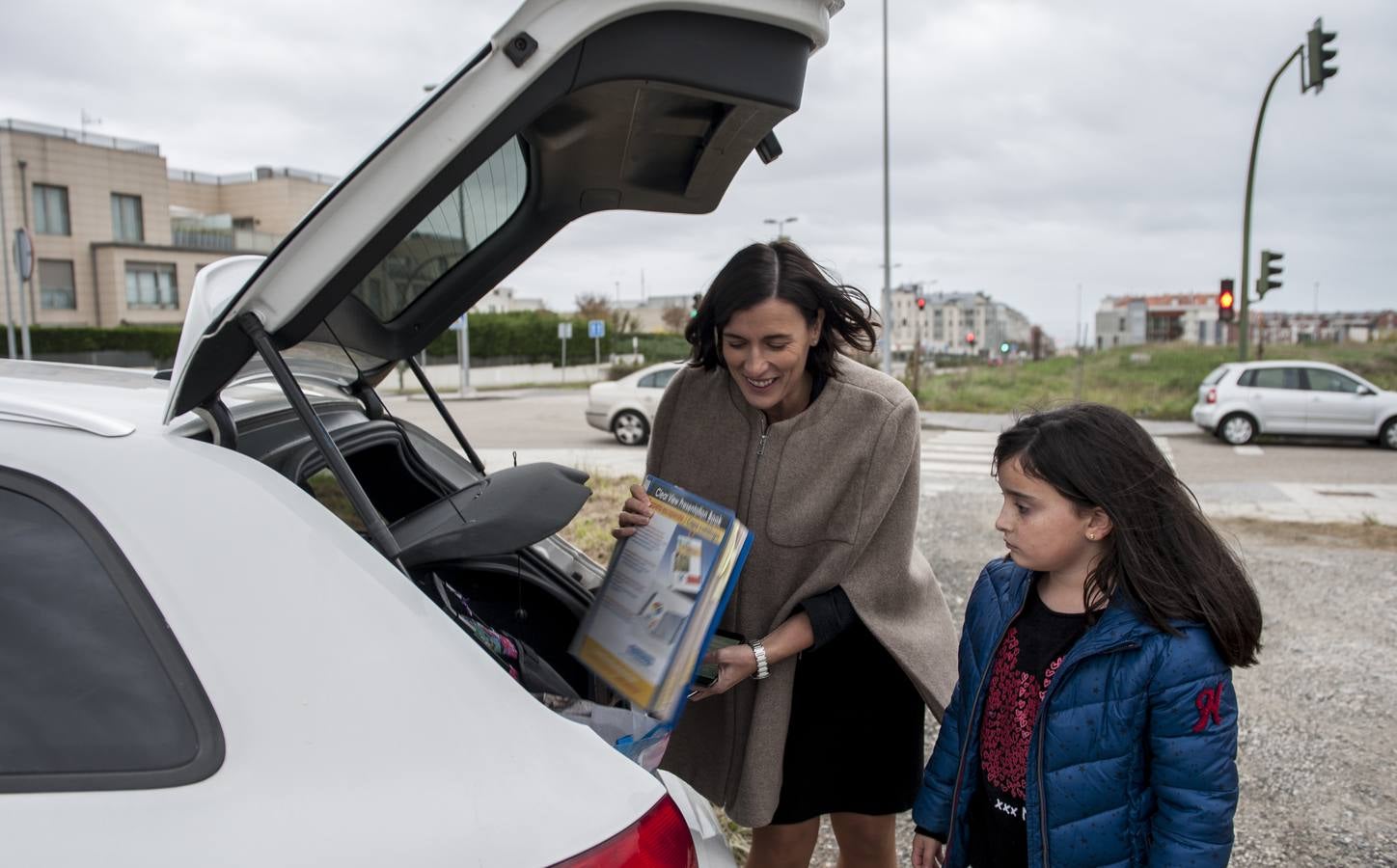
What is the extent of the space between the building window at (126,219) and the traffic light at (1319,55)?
41510 mm

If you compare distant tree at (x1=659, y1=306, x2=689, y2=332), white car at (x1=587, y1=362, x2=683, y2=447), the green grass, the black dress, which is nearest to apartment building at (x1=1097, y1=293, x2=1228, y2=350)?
distant tree at (x1=659, y1=306, x2=689, y2=332)

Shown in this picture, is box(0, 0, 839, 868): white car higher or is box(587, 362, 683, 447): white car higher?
box(0, 0, 839, 868): white car

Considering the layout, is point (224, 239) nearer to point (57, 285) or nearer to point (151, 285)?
point (151, 285)

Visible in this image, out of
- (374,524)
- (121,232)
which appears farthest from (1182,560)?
(121,232)

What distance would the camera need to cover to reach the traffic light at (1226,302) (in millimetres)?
19109

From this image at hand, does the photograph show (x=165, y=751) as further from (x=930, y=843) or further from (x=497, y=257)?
(x=930, y=843)

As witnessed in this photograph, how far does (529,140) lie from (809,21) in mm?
716

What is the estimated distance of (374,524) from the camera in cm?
139

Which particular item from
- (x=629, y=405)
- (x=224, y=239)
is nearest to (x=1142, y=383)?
(x=629, y=405)

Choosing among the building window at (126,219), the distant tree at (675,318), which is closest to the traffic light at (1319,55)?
the building window at (126,219)

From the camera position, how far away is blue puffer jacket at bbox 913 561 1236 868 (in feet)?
5.31

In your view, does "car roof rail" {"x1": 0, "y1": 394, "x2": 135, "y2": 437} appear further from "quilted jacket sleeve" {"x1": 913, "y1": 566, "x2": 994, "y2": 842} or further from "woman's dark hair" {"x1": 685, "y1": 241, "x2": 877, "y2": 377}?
"quilted jacket sleeve" {"x1": 913, "y1": 566, "x2": 994, "y2": 842}

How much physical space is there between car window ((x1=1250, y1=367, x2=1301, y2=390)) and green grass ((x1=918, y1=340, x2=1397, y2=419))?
2.94 meters

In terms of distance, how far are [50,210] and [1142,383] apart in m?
39.2
